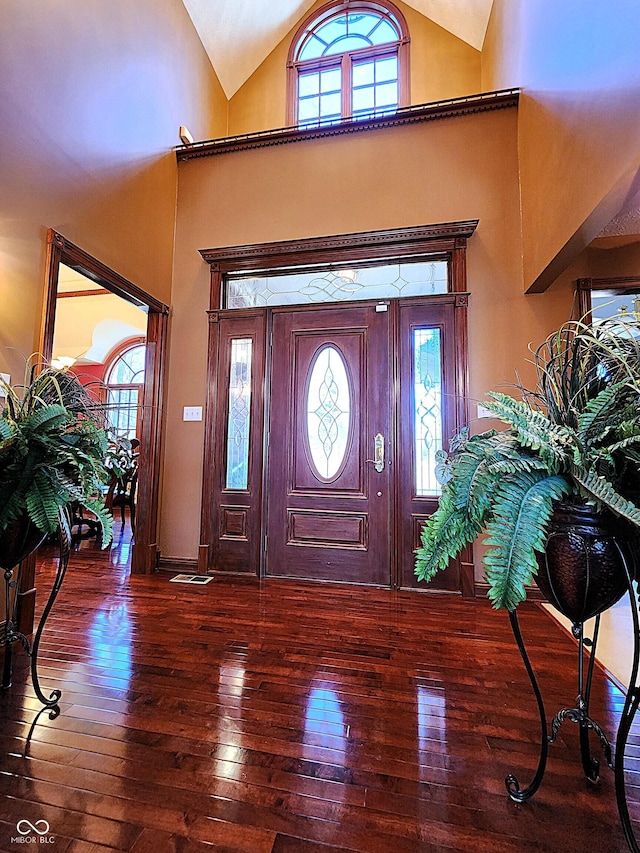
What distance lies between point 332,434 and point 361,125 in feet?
8.57

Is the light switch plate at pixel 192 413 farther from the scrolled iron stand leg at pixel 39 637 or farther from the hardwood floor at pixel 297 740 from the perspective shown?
the scrolled iron stand leg at pixel 39 637

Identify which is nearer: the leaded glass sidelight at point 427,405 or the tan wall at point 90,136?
the tan wall at point 90,136

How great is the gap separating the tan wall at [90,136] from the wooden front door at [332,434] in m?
1.05

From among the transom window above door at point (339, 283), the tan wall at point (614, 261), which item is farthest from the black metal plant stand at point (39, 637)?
the tan wall at point (614, 261)

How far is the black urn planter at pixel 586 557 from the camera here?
1.00 metres

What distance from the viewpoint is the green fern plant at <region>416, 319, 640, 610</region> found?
94 centimetres

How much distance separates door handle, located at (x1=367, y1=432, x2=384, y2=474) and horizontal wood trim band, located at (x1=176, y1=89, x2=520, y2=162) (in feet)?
8.53

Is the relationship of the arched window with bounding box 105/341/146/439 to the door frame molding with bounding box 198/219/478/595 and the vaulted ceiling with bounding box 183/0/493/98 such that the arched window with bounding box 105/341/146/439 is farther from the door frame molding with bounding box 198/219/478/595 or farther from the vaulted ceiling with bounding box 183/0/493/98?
the door frame molding with bounding box 198/219/478/595

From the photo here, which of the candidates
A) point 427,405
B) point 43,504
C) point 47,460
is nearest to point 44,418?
point 47,460

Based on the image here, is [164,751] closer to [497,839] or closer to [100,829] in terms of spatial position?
[100,829]

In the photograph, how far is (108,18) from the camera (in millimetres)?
2916

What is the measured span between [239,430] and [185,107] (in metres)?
3.10

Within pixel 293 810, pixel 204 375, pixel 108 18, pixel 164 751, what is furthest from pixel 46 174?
pixel 293 810

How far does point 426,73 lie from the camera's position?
4.47 meters
